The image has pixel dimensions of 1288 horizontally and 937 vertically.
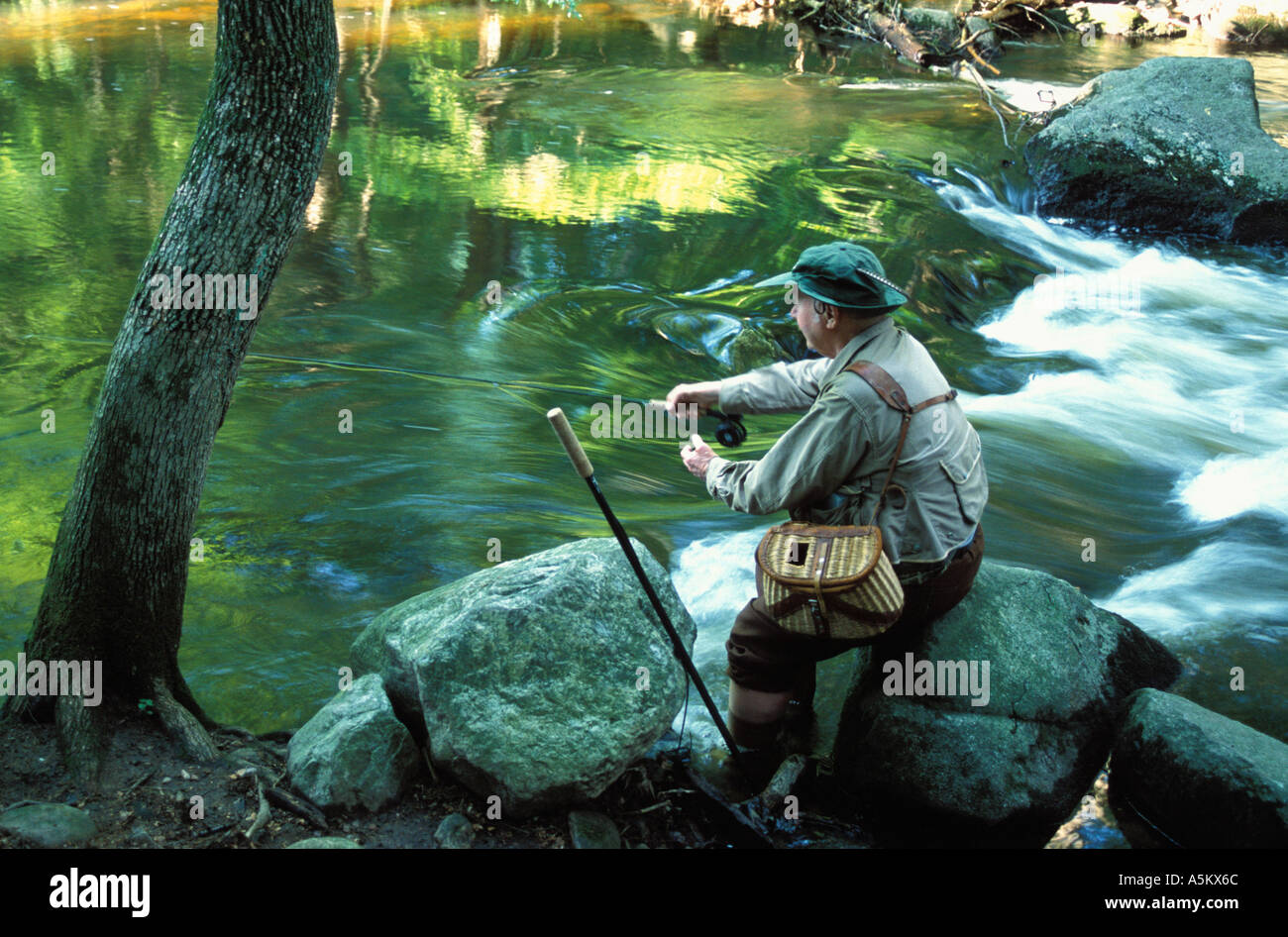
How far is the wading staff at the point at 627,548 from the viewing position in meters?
3.45

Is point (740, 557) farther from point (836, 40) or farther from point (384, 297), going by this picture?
point (836, 40)

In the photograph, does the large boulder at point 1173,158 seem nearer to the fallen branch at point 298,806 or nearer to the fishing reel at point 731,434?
the fishing reel at point 731,434

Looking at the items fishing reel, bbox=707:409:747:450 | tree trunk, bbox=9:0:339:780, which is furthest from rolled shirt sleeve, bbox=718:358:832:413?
tree trunk, bbox=9:0:339:780

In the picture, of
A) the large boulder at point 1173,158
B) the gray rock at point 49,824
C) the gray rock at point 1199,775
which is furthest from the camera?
the large boulder at point 1173,158

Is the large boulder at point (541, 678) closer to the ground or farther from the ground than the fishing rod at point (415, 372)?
farther from the ground

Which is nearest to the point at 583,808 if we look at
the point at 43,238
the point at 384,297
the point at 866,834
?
the point at 866,834

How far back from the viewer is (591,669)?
3939 mm

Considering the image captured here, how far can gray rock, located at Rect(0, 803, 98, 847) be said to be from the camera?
3383 millimetres

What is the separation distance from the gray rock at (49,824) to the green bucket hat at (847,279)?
2.93m

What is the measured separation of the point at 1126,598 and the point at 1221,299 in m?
6.97

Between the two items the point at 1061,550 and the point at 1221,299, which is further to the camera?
the point at 1221,299

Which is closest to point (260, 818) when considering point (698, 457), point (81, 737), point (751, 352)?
point (81, 737)

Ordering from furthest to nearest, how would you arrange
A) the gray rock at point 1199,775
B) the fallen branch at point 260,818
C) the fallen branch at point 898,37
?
1. the fallen branch at point 898,37
2. the gray rock at point 1199,775
3. the fallen branch at point 260,818

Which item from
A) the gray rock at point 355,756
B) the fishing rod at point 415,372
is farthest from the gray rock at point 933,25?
the gray rock at point 355,756
